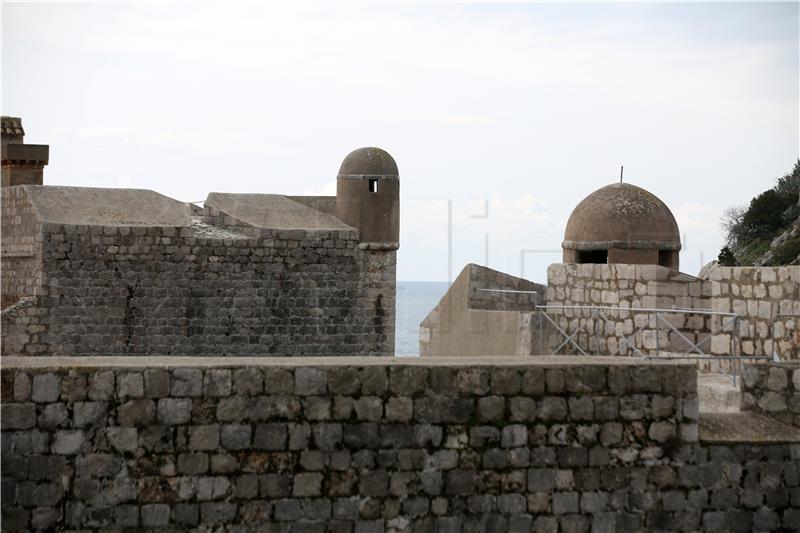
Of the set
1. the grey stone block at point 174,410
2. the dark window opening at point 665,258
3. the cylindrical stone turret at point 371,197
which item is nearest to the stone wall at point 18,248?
the cylindrical stone turret at point 371,197

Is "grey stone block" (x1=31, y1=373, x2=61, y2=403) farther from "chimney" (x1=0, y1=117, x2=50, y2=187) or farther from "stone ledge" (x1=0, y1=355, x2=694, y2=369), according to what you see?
"chimney" (x1=0, y1=117, x2=50, y2=187)

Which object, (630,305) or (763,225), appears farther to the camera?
(763,225)

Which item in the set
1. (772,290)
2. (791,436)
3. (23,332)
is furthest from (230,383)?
(23,332)

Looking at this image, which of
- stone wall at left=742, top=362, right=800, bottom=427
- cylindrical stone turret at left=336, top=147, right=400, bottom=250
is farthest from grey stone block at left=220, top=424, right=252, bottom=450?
cylindrical stone turret at left=336, top=147, right=400, bottom=250

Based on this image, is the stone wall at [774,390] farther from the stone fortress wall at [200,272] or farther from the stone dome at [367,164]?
the stone dome at [367,164]

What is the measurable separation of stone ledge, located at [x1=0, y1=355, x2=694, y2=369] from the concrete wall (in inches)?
190

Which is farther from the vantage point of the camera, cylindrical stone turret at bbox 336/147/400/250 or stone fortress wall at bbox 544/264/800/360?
cylindrical stone turret at bbox 336/147/400/250

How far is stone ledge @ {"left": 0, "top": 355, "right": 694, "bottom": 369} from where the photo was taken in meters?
8.20

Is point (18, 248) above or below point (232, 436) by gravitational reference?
above

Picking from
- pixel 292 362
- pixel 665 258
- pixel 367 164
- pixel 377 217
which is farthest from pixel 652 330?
pixel 367 164

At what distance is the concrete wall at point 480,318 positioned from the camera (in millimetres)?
13852

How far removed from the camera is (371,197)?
20891 millimetres

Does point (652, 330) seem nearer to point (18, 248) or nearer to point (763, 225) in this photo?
point (18, 248)

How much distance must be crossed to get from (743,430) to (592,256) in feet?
25.3
